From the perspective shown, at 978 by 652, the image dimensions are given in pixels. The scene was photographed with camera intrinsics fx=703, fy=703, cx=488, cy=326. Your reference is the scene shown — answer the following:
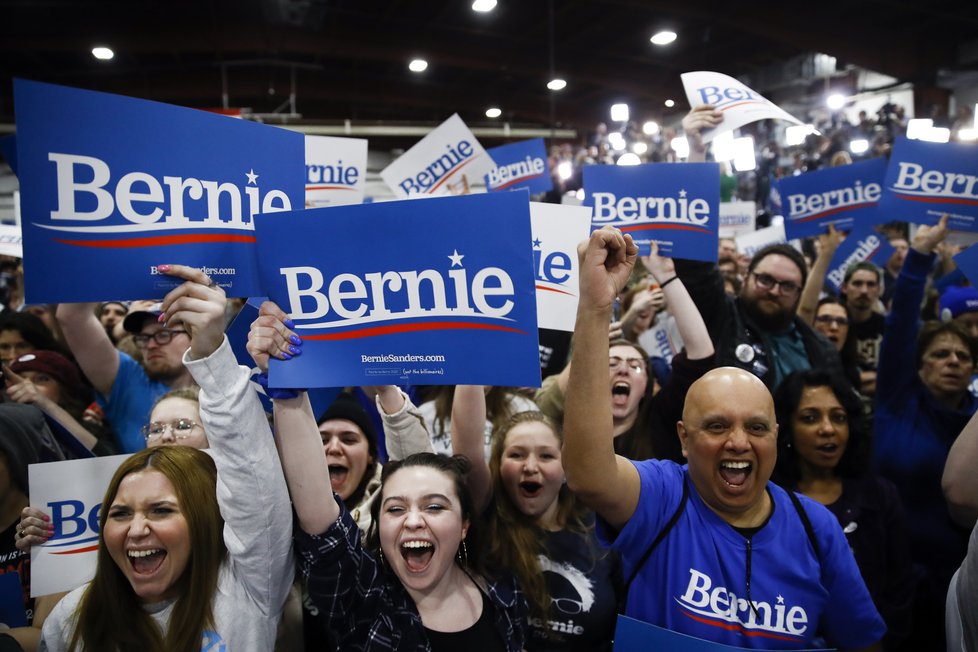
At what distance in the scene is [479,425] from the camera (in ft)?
7.33

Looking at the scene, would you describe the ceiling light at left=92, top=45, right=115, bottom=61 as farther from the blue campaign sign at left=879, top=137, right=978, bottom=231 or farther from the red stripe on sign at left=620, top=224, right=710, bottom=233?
the blue campaign sign at left=879, top=137, right=978, bottom=231

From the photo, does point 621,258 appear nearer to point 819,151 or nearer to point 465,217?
point 465,217

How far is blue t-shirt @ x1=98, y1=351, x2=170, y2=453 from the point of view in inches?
114

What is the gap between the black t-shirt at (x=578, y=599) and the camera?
2.09m

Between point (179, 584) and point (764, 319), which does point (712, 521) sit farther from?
point (764, 319)

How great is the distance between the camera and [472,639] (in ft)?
5.98

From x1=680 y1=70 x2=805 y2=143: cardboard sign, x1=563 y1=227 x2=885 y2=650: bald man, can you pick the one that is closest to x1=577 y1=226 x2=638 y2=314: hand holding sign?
x1=563 y1=227 x2=885 y2=650: bald man

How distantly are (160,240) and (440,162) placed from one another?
331 centimetres

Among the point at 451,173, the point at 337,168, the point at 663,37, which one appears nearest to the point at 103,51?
the point at 663,37

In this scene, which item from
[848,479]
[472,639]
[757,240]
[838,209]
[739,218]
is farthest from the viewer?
[739,218]

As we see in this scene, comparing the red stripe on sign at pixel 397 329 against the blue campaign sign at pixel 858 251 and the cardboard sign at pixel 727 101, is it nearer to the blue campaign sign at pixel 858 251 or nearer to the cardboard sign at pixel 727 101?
the cardboard sign at pixel 727 101

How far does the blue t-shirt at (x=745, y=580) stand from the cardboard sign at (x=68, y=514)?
145cm

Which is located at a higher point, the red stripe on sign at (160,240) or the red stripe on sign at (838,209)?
the red stripe on sign at (838,209)

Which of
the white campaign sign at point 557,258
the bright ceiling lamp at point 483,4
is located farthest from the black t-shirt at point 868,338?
the bright ceiling lamp at point 483,4
